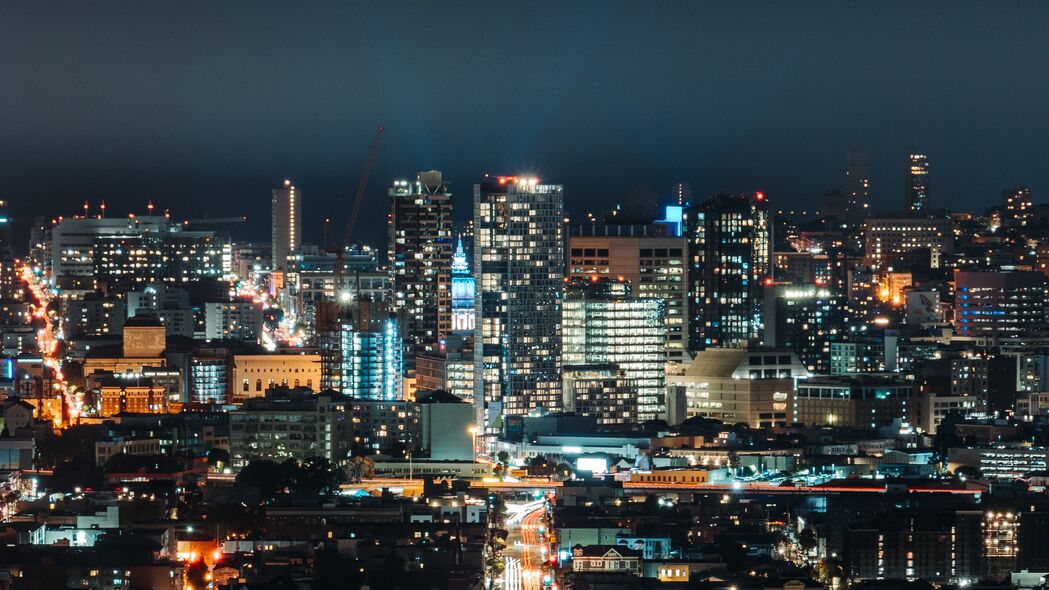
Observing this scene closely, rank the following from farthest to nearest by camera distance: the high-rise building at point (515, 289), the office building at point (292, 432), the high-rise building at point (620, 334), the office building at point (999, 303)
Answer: the office building at point (999, 303), the high-rise building at point (620, 334), the high-rise building at point (515, 289), the office building at point (292, 432)

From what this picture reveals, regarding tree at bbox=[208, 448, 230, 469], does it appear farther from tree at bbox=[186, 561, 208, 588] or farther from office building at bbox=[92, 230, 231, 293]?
office building at bbox=[92, 230, 231, 293]

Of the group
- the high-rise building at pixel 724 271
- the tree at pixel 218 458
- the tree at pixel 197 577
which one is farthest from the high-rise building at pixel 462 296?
the tree at pixel 197 577

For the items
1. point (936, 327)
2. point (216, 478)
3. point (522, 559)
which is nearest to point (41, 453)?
point (216, 478)

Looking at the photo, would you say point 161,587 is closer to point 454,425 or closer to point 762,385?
point 454,425

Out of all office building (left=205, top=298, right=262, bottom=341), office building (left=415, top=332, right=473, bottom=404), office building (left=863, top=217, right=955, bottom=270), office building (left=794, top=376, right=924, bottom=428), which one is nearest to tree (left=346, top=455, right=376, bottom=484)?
office building (left=415, top=332, right=473, bottom=404)

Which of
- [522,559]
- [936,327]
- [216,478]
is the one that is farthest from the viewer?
[936,327]

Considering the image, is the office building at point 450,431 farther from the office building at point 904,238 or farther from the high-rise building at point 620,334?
the office building at point 904,238

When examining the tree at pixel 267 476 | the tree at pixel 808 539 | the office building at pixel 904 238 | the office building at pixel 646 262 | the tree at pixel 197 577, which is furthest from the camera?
the office building at pixel 904 238
